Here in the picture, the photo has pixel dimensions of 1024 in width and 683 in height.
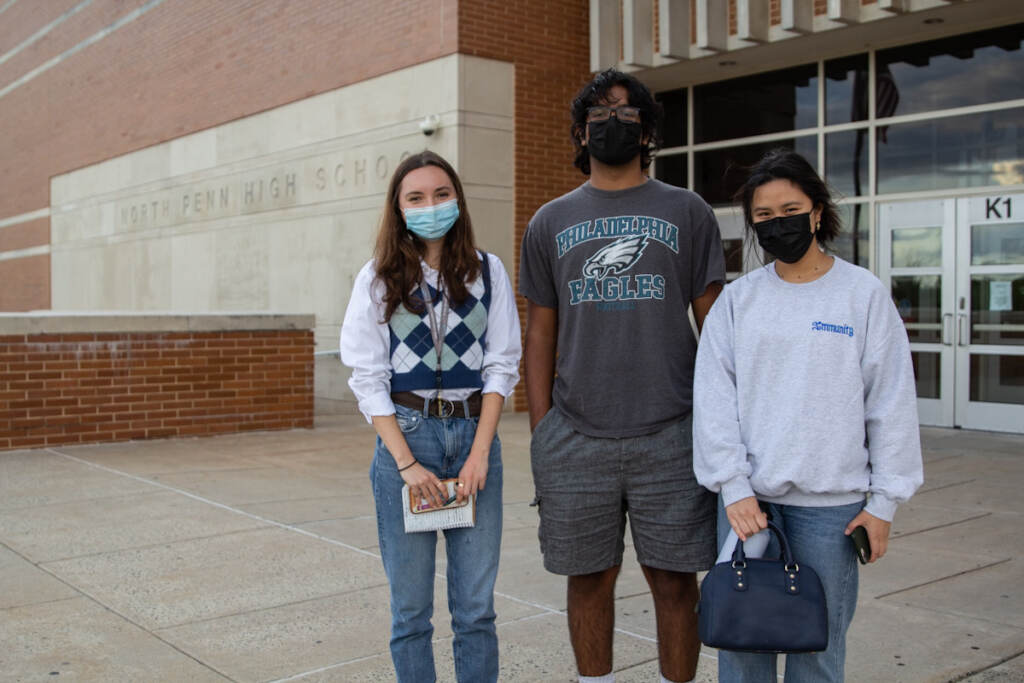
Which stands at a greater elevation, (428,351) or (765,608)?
(428,351)

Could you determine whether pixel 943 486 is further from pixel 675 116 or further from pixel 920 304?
pixel 675 116

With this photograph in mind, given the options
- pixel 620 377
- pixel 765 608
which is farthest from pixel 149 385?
pixel 765 608

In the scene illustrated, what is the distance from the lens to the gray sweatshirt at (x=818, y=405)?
264cm

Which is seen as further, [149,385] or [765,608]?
[149,385]

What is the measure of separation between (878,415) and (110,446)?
8028 millimetres

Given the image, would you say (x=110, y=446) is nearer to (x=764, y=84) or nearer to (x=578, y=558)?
(x=578, y=558)

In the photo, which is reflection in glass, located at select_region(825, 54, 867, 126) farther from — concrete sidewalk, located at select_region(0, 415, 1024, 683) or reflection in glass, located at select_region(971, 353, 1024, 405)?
concrete sidewalk, located at select_region(0, 415, 1024, 683)

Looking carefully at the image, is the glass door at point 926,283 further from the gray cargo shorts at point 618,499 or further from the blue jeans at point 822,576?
the blue jeans at point 822,576

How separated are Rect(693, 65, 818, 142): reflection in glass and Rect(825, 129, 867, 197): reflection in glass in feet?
1.25

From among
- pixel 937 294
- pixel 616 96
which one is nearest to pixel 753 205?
pixel 616 96

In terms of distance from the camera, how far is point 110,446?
9.23m

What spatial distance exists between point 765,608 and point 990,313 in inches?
338

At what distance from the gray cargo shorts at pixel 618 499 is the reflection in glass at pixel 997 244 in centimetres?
814

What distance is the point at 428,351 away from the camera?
2994 millimetres
